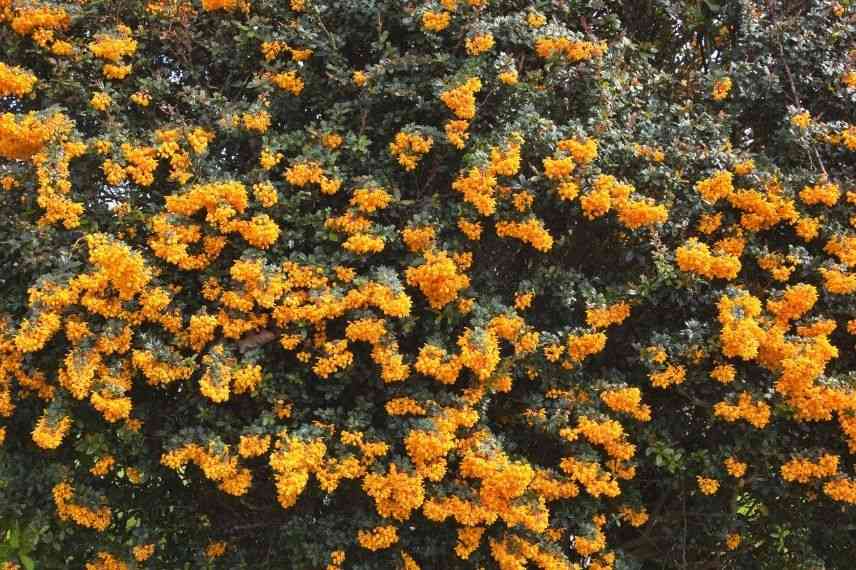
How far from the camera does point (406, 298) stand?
293cm

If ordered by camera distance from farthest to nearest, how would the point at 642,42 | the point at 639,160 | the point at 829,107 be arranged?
the point at 642,42, the point at 829,107, the point at 639,160

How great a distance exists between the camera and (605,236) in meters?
3.42

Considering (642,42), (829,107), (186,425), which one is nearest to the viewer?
(186,425)

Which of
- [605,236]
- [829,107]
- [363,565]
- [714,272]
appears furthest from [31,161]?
[829,107]

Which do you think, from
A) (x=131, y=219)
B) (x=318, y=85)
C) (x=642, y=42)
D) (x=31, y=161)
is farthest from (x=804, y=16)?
(x=31, y=161)

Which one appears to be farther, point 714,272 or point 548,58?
point 548,58

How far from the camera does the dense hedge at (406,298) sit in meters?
2.96

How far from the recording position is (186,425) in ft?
10.1

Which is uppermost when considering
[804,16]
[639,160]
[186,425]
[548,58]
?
[804,16]

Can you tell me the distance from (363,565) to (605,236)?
5.19 feet

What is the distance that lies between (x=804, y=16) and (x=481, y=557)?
9.19ft

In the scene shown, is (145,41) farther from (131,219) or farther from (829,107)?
(829,107)

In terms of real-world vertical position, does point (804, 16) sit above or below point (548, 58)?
above

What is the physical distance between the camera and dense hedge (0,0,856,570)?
2.96 m
